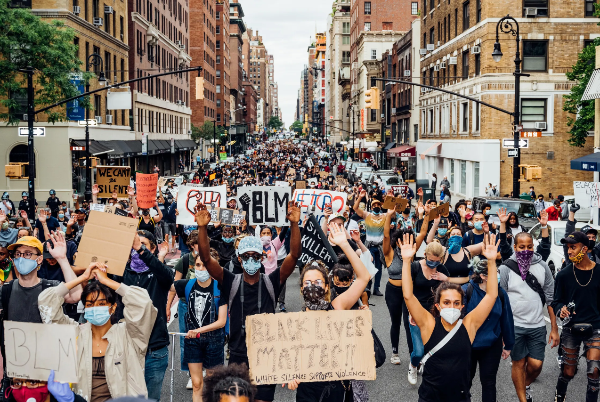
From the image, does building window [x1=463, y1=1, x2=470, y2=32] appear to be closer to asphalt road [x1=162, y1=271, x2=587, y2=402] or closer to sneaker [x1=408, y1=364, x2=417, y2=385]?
asphalt road [x1=162, y1=271, x2=587, y2=402]

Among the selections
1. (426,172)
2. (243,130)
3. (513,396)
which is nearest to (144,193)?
(513,396)

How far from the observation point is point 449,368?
5.30 meters

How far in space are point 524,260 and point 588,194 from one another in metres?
7.72

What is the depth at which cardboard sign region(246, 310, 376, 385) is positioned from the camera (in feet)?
17.6

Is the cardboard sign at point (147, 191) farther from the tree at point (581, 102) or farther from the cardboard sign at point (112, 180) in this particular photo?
the tree at point (581, 102)

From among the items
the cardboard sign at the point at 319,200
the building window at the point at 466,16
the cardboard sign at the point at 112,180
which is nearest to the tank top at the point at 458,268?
the cardboard sign at the point at 319,200

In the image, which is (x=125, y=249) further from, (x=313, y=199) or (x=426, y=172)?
(x=426, y=172)

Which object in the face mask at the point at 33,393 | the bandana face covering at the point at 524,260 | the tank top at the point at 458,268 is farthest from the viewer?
the tank top at the point at 458,268

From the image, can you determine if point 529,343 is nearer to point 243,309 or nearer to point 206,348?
point 243,309

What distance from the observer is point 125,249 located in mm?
6680

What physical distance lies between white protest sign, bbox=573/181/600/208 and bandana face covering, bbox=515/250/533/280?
7.37 metres

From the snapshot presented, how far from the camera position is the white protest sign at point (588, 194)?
14328 mm

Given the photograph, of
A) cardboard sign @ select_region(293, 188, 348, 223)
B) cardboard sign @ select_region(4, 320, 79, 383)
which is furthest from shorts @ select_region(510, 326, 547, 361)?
cardboard sign @ select_region(293, 188, 348, 223)

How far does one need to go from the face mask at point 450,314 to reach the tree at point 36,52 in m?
28.3
